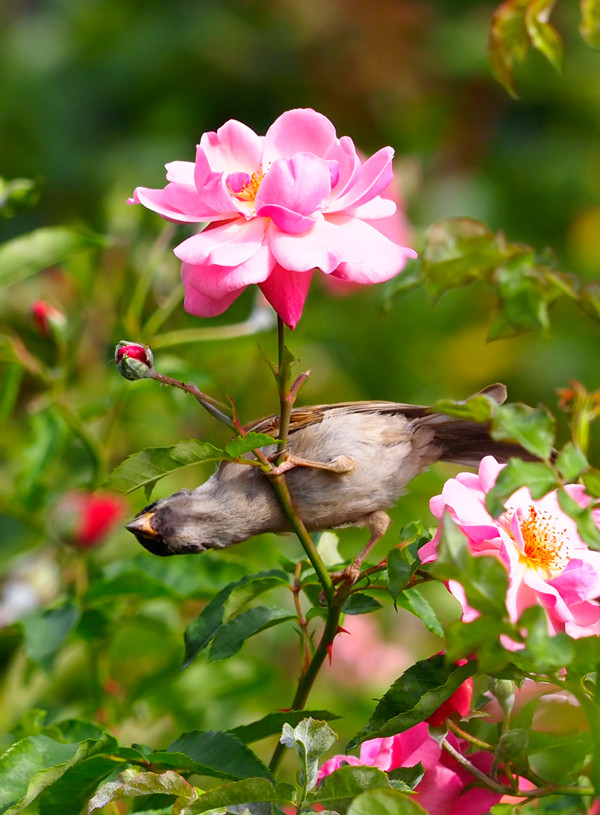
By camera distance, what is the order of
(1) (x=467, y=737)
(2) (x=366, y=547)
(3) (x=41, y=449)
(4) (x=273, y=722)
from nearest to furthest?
(1) (x=467, y=737) < (4) (x=273, y=722) < (2) (x=366, y=547) < (3) (x=41, y=449)

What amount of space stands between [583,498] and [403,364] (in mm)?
2495

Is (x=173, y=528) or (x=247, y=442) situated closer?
(x=247, y=442)

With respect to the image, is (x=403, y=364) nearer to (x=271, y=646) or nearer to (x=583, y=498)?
(x=271, y=646)

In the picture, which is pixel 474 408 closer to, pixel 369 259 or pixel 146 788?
pixel 369 259

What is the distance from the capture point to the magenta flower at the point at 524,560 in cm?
99

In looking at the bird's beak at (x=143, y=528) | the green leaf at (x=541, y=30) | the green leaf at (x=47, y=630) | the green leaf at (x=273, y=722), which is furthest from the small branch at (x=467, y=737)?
the green leaf at (x=541, y=30)

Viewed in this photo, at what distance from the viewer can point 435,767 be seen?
3.51 feet

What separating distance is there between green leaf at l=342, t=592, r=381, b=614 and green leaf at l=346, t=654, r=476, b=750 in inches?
5.8

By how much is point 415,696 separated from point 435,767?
0.10 meters

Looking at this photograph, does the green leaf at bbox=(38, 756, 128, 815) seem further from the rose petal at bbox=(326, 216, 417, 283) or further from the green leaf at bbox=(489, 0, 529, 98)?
the green leaf at bbox=(489, 0, 529, 98)

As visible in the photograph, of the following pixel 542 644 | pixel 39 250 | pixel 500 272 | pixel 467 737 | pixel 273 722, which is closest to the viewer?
pixel 542 644

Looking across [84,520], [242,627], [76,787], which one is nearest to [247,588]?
[242,627]

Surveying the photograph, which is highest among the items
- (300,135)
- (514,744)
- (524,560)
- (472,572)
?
(300,135)

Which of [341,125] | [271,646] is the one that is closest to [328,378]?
[271,646]
